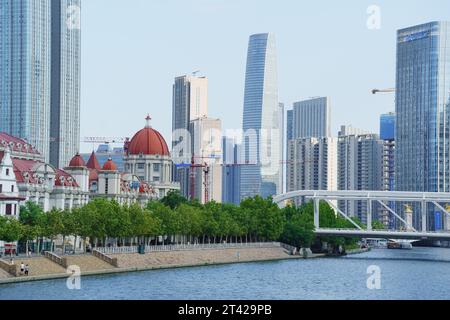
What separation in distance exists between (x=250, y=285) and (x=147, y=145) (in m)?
64.7

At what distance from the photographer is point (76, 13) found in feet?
493

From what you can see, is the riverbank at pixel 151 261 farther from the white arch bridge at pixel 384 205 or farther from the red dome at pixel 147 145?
the red dome at pixel 147 145

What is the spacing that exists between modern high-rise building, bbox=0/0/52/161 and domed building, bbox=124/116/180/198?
32.4m

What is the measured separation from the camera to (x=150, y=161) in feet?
379

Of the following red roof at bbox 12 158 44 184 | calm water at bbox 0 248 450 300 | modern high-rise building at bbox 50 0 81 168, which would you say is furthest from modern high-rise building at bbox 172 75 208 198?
calm water at bbox 0 248 450 300

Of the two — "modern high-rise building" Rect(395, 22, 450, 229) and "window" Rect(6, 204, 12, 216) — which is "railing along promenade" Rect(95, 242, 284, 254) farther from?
"modern high-rise building" Rect(395, 22, 450, 229)

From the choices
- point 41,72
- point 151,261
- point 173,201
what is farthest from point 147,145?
point 151,261

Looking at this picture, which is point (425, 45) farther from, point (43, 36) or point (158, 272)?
point (158, 272)

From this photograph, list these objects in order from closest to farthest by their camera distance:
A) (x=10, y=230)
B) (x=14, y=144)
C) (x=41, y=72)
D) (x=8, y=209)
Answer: (x=10, y=230), (x=8, y=209), (x=14, y=144), (x=41, y=72)

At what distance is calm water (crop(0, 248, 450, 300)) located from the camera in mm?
43750

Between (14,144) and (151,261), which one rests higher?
(14,144)

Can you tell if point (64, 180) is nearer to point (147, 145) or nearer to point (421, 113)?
point (147, 145)
